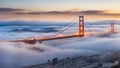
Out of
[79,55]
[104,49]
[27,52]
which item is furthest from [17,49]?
[104,49]

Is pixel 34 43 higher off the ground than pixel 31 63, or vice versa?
pixel 34 43

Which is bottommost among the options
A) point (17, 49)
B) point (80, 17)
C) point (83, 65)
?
point (83, 65)

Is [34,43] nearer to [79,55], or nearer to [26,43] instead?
[26,43]

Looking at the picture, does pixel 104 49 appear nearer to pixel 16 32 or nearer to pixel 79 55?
pixel 79 55

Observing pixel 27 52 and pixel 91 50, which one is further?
pixel 91 50

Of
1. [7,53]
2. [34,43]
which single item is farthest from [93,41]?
[7,53]

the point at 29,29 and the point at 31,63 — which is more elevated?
the point at 29,29

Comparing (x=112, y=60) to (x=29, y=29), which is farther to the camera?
(x=112, y=60)

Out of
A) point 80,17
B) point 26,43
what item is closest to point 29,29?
point 26,43
